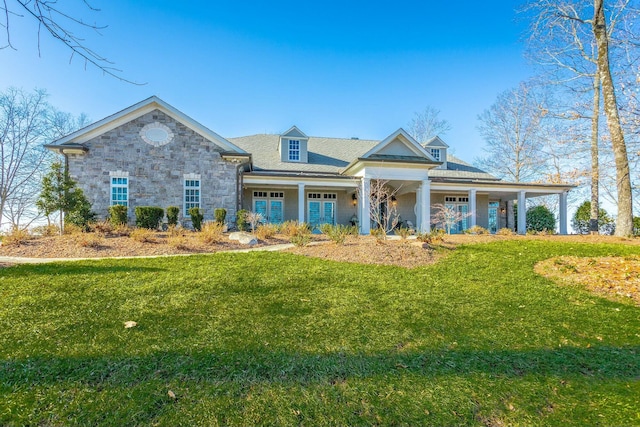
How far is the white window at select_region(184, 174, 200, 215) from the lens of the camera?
14.6m

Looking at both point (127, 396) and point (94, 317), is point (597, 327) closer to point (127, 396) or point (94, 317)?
point (127, 396)

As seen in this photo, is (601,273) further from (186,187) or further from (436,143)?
(436,143)

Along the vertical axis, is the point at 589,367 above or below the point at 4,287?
below

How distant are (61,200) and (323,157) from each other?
13.4 m

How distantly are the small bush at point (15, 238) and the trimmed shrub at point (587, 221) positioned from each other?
2640cm

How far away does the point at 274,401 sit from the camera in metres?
2.80

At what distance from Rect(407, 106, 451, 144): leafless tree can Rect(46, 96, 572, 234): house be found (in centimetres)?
985

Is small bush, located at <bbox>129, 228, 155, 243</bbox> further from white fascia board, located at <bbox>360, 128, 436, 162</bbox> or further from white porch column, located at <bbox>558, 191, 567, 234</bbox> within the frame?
white porch column, located at <bbox>558, 191, 567, 234</bbox>

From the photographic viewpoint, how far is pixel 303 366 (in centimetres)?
329

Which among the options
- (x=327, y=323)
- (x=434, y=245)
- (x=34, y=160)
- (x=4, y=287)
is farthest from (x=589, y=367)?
(x=34, y=160)

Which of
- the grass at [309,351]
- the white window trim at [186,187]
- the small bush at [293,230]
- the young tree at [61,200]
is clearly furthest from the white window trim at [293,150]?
the grass at [309,351]

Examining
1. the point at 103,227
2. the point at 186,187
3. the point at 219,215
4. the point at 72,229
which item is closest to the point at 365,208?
the point at 219,215

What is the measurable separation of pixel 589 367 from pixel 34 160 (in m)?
31.9

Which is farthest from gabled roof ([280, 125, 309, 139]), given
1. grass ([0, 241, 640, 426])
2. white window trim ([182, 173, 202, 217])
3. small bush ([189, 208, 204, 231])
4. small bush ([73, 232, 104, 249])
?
grass ([0, 241, 640, 426])
